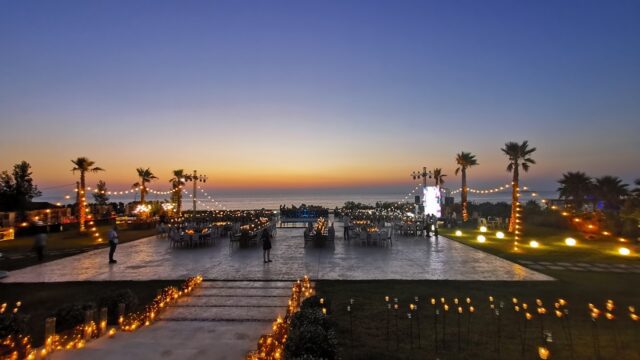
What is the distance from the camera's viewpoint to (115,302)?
755 cm

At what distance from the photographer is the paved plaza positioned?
1183 centimetres

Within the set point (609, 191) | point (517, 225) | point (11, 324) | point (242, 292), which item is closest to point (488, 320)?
point (242, 292)

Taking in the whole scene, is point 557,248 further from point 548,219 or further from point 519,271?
point 548,219

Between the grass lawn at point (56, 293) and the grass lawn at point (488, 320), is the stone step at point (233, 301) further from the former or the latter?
the grass lawn at point (488, 320)

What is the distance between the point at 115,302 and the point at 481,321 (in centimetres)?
684

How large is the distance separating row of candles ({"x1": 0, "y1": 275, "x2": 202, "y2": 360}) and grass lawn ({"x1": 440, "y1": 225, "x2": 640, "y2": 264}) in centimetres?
1255

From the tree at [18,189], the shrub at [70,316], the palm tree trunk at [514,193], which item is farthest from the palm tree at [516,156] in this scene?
the tree at [18,189]

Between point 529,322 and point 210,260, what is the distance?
10.5m

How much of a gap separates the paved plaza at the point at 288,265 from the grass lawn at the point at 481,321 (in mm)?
1163

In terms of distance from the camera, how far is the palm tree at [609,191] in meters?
39.8

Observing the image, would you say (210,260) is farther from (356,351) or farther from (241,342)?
(356,351)

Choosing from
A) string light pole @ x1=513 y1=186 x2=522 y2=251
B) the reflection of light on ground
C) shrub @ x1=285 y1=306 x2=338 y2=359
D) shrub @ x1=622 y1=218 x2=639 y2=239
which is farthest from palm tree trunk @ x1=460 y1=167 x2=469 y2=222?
shrub @ x1=285 y1=306 x2=338 y2=359

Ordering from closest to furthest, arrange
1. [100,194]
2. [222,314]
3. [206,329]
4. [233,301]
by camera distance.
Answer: [206,329] < [222,314] < [233,301] < [100,194]

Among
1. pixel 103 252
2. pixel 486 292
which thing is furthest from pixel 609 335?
pixel 103 252
